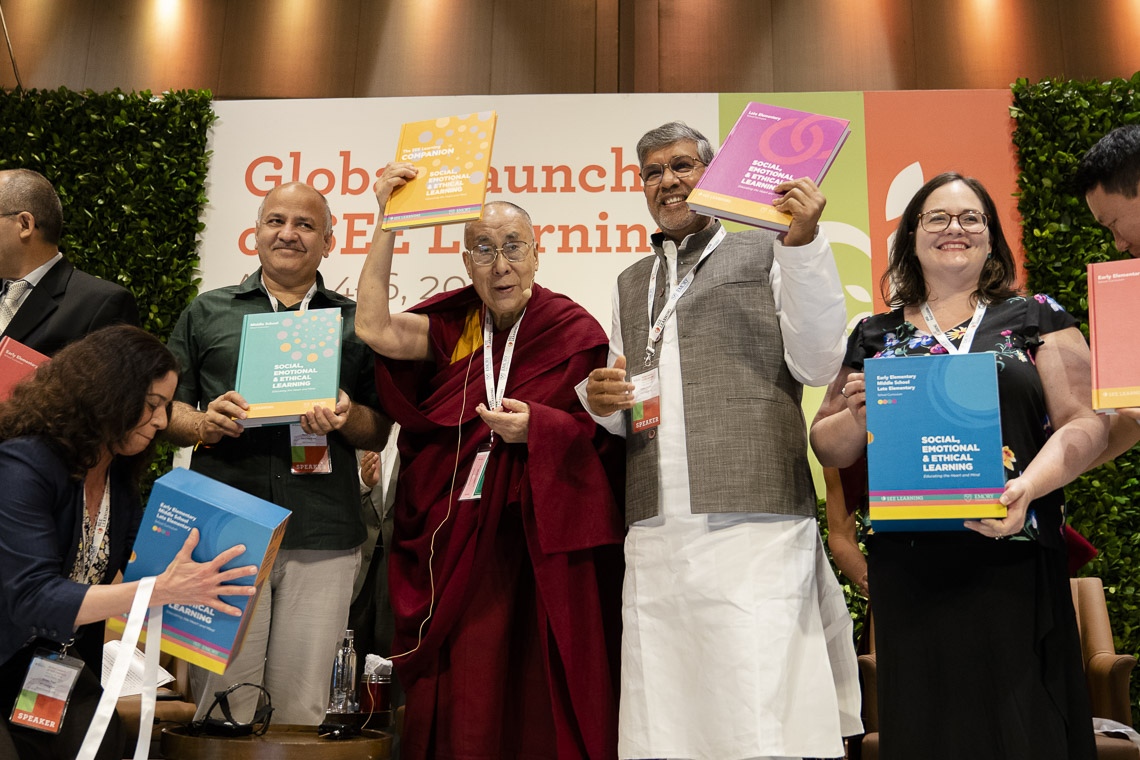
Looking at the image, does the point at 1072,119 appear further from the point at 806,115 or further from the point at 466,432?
the point at 466,432

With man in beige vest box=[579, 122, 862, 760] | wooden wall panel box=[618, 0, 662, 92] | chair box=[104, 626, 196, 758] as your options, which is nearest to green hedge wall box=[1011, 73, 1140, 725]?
wooden wall panel box=[618, 0, 662, 92]

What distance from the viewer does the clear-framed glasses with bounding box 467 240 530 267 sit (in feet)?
9.68

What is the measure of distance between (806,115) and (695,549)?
101cm

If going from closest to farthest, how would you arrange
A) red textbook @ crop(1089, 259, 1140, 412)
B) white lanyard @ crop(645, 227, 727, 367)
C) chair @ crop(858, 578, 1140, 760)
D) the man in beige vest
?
red textbook @ crop(1089, 259, 1140, 412) → the man in beige vest → white lanyard @ crop(645, 227, 727, 367) → chair @ crop(858, 578, 1140, 760)

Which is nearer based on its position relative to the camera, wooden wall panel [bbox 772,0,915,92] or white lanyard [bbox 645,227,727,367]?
white lanyard [bbox 645,227,727,367]

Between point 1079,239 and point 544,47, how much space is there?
250cm

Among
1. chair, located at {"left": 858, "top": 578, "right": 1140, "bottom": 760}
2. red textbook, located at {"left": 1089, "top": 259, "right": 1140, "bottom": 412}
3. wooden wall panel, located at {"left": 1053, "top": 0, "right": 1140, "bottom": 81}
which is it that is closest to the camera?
red textbook, located at {"left": 1089, "top": 259, "right": 1140, "bottom": 412}

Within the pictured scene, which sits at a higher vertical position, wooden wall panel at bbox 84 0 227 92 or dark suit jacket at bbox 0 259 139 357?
wooden wall panel at bbox 84 0 227 92

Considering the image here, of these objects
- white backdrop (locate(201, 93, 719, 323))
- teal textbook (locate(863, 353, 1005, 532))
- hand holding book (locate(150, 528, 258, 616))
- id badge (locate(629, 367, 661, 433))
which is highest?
white backdrop (locate(201, 93, 719, 323))

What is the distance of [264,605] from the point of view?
9.55 ft

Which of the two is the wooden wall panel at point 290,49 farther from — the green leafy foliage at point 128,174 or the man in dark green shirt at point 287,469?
the man in dark green shirt at point 287,469

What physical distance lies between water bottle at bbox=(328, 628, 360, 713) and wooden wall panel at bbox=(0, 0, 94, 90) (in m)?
3.49

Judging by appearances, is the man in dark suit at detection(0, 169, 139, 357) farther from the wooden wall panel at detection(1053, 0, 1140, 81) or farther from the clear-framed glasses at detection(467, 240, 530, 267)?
the wooden wall panel at detection(1053, 0, 1140, 81)

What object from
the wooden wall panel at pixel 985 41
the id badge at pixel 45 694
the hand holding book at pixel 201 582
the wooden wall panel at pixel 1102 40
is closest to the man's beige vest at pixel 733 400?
the hand holding book at pixel 201 582
